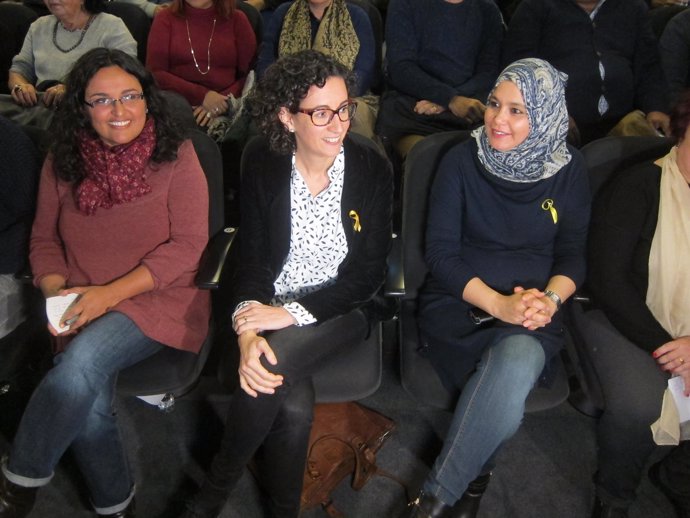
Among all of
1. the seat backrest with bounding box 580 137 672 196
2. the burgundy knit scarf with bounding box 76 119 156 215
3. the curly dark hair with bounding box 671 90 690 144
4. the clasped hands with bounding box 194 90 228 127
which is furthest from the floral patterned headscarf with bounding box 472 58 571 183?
the clasped hands with bounding box 194 90 228 127

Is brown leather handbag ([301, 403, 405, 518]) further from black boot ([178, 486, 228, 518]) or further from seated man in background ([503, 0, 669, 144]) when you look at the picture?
seated man in background ([503, 0, 669, 144])

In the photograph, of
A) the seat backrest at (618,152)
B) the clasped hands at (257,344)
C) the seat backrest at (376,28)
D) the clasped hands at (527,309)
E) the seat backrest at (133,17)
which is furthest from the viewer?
the seat backrest at (133,17)

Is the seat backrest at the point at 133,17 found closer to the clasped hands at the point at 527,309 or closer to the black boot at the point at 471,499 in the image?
the clasped hands at the point at 527,309

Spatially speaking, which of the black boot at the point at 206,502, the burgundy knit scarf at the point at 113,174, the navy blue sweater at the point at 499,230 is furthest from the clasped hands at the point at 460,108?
the black boot at the point at 206,502

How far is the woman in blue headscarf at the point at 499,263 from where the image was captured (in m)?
1.52

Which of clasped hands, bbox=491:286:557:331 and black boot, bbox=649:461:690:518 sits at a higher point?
clasped hands, bbox=491:286:557:331

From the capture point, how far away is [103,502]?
5.24ft

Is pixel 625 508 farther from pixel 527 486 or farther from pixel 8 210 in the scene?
pixel 8 210

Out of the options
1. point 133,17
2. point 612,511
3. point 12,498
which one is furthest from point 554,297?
point 133,17

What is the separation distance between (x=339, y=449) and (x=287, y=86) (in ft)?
3.49

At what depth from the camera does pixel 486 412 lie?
1.50 metres

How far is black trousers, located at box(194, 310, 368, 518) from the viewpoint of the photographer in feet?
4.84

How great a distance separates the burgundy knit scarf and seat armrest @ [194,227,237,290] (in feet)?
0.81

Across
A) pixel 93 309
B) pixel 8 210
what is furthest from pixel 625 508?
pixel 8 210
